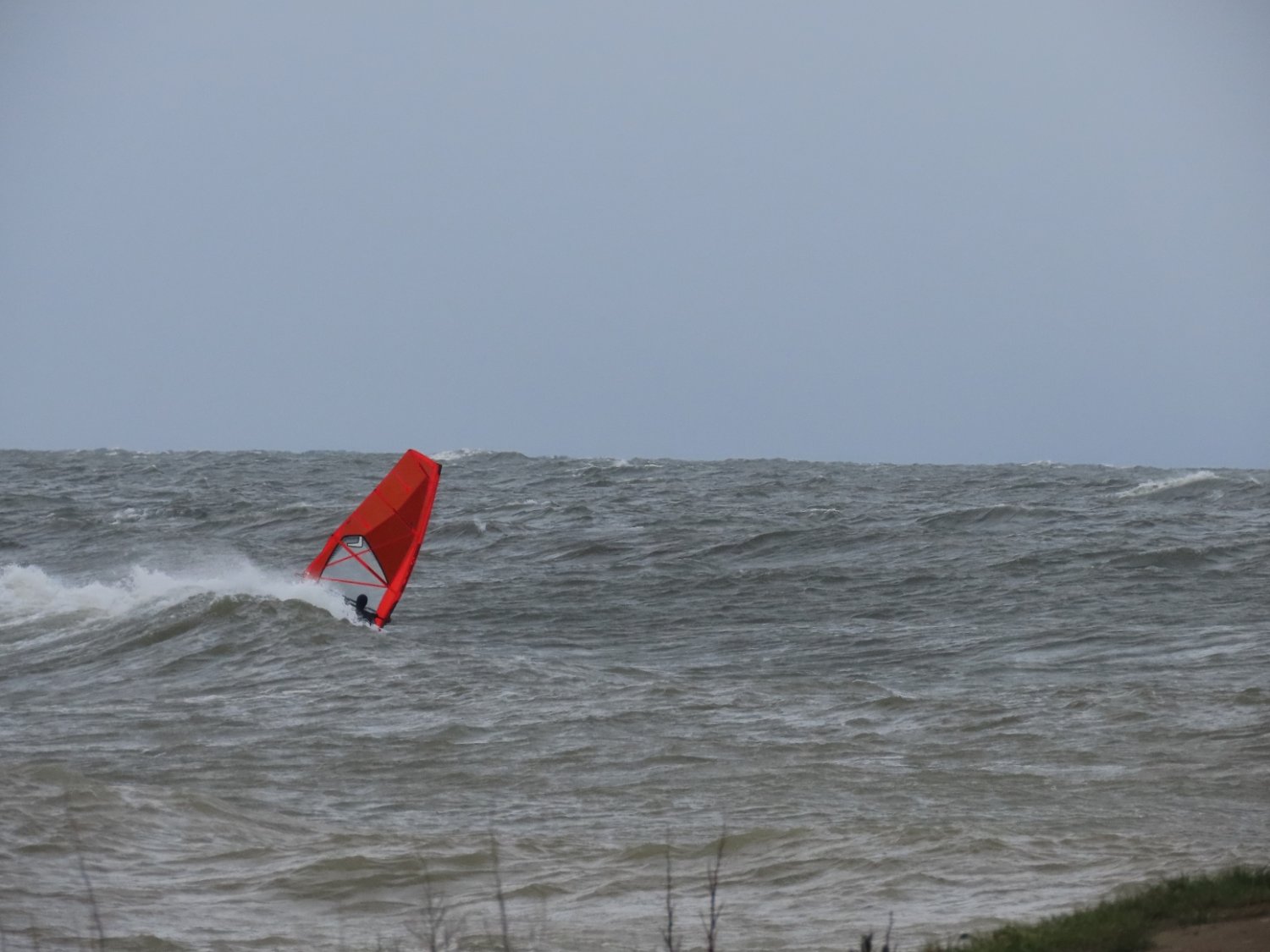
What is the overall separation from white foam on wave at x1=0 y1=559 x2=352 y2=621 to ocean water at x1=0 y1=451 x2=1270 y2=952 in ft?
0.24

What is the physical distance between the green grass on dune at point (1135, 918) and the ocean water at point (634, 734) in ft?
2.49

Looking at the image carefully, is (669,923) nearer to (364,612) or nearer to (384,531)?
(364,612)

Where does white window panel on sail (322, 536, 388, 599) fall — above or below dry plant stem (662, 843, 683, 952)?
above

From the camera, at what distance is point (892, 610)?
1388 cm

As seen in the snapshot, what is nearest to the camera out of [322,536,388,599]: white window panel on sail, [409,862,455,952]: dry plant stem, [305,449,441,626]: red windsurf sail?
[409,862,455,952]: dry plant stem

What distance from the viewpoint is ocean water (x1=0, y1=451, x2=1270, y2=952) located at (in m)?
5.81

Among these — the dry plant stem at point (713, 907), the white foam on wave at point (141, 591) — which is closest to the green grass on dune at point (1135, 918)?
the dry plant stem at point (713, 907)

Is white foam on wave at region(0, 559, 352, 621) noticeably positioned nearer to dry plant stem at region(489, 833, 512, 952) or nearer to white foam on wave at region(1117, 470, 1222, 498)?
dry plant stem at region(489, 833, 512, 952)

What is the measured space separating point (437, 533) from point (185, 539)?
3.99 meters

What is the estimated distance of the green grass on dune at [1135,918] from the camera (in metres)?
4.03

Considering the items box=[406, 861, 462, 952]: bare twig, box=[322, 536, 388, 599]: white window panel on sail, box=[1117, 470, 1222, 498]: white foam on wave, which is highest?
box=[1117, 470, 1222, 498]: white foam on wave

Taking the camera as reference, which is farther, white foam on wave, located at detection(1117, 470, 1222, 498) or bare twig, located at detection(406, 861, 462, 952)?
white foam on wave, located at detection(1117, 470, 1222, 498)

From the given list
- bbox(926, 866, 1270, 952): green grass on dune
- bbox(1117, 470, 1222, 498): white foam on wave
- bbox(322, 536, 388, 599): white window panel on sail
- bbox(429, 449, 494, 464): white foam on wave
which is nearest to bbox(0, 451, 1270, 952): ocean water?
bbox(322, 536, 388, 599): white window panel on sail

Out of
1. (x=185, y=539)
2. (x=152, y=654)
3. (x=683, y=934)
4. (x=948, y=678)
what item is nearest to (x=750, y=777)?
(x=683, y=934)
